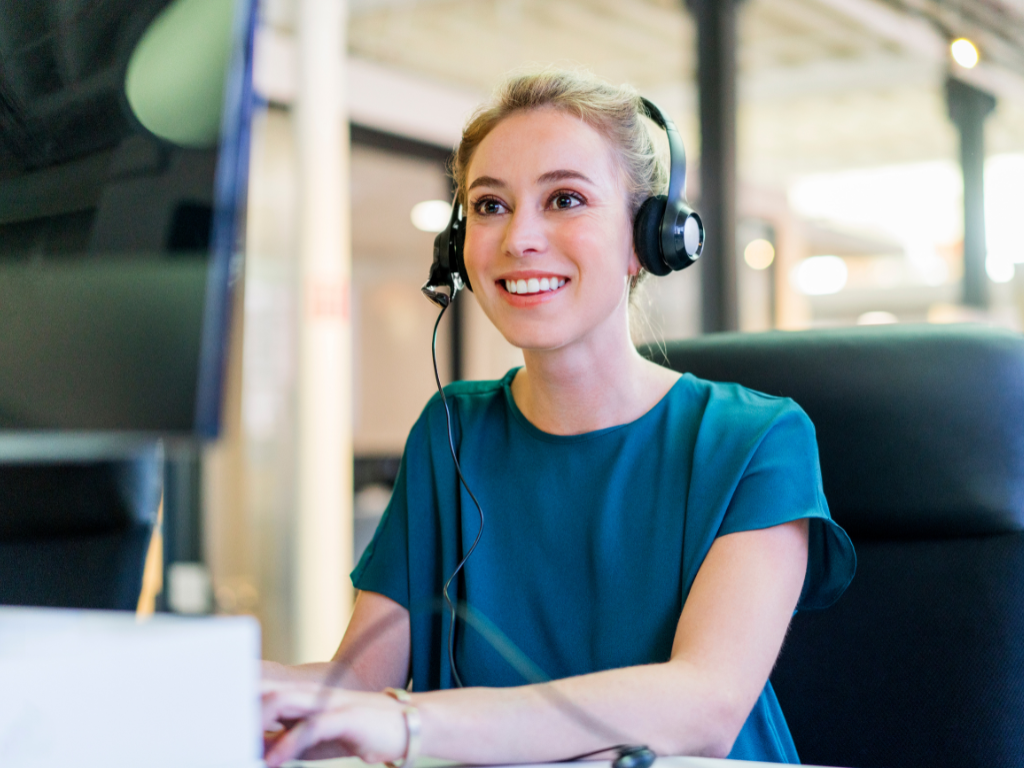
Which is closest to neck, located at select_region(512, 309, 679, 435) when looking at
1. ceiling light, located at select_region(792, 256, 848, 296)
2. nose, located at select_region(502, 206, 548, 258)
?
nose, located at select_region(502, 206, 548, 258)

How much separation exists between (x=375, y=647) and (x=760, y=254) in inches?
234

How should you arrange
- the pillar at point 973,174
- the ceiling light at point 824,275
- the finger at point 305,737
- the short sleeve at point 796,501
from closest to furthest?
1. the finger at point 305,737
2. the short sleeve at point 796,501
3. the pillar at point 973,174
4. the ceiling light at point 824,275

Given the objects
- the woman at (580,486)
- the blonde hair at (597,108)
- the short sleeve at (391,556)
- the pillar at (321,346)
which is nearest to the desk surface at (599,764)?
the woman at (580,486)

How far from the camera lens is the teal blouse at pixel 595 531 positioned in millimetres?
1000

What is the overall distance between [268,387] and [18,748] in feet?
11.3

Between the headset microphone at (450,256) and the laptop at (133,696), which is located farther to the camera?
the headset microphone at (450,256)

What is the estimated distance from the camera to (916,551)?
1.09 meters

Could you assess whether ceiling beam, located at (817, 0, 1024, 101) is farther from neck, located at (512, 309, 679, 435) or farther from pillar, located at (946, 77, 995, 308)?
neck, located at (512, 309, 679, 435)

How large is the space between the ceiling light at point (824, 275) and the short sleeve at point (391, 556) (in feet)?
24.4

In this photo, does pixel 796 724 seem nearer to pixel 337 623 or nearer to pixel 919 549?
pixel 919 549

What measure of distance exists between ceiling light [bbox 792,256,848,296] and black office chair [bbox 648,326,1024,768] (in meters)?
7.33

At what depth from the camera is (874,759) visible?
42.3 inches

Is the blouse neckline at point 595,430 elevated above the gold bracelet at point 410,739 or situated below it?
above

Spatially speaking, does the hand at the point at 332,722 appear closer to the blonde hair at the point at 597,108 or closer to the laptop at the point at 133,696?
the laptop at the point at 133,696
